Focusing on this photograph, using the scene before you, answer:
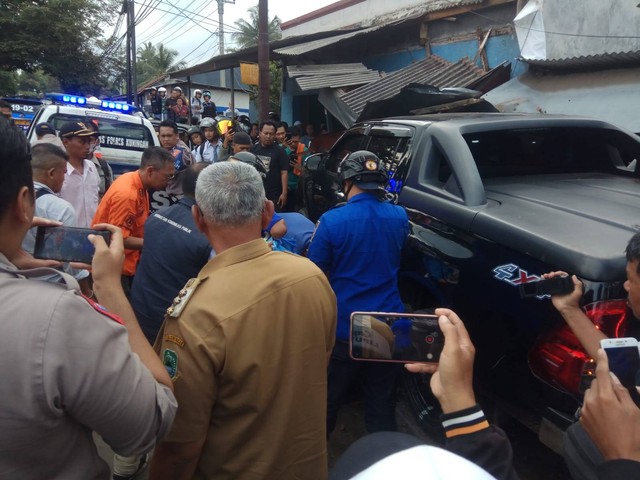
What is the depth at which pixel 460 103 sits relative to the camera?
5.85 m

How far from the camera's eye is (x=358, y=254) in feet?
8.68

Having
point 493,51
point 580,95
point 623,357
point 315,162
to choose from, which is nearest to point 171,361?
point 623,357

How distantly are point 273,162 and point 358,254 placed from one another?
3728 millimetres

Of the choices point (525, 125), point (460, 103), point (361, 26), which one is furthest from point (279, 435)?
point (361, 26)

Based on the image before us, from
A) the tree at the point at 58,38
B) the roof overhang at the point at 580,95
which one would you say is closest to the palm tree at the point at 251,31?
the tree at the point at 58,38

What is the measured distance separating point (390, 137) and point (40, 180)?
252cm

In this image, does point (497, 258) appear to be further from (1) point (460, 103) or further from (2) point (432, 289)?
(1) point (460, 103)

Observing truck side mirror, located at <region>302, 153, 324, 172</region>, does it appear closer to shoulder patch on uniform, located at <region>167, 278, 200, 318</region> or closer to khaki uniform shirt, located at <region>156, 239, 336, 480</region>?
khaki uniform shirt, located at <region>156, 239, 336, 480</region>

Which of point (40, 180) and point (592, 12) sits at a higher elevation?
point (592, 12)

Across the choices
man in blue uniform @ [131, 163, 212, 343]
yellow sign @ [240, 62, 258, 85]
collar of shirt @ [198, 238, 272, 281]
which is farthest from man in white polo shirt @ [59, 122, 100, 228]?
yellow sign @ [240, 62, 258, 85]

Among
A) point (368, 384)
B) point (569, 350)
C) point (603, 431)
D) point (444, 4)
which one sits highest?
point (444, 4)

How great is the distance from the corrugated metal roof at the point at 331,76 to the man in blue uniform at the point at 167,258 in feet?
20.8

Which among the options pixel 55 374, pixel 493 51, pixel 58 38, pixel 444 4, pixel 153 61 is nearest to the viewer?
pixel 55 374

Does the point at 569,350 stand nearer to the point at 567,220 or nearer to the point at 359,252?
the point at 567,220
